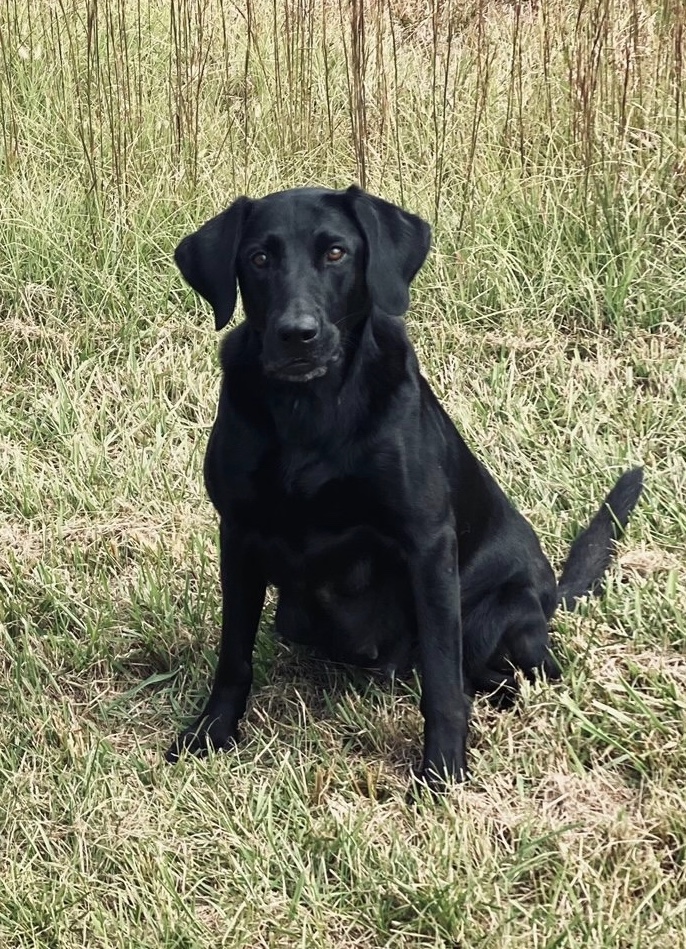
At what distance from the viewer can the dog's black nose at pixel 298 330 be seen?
2668mm

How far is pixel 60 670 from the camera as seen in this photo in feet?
11.1

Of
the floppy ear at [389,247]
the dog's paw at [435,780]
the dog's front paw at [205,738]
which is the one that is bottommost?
the dog's front paw at [205,738]

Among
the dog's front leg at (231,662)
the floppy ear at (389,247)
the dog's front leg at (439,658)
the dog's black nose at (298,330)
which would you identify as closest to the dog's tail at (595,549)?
the dog's front leg at (439,658)

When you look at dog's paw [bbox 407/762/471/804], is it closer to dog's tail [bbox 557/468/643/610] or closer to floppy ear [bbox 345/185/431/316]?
dog's tail [bbox 557/468/643/610]

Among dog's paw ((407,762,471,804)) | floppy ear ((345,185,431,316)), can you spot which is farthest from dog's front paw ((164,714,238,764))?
floppy ear ((345,185,431,316))

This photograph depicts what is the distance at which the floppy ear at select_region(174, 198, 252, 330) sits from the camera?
2902 millimetres

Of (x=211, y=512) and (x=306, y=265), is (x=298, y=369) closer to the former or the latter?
(x=306, y=265)

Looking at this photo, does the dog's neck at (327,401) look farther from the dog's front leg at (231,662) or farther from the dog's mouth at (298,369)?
the dog's front leg at (231,662)

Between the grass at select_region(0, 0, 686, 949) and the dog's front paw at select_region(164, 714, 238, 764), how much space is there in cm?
4

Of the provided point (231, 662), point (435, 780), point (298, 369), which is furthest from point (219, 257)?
point (435, 780)

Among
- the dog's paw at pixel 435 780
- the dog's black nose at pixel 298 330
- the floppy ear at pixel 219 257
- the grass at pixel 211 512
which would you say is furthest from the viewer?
the floppy ear at pixel 219 257

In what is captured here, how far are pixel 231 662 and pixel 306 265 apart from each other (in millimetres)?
935

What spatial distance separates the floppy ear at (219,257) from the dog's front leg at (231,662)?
54 cm

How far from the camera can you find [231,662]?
10.1ft
